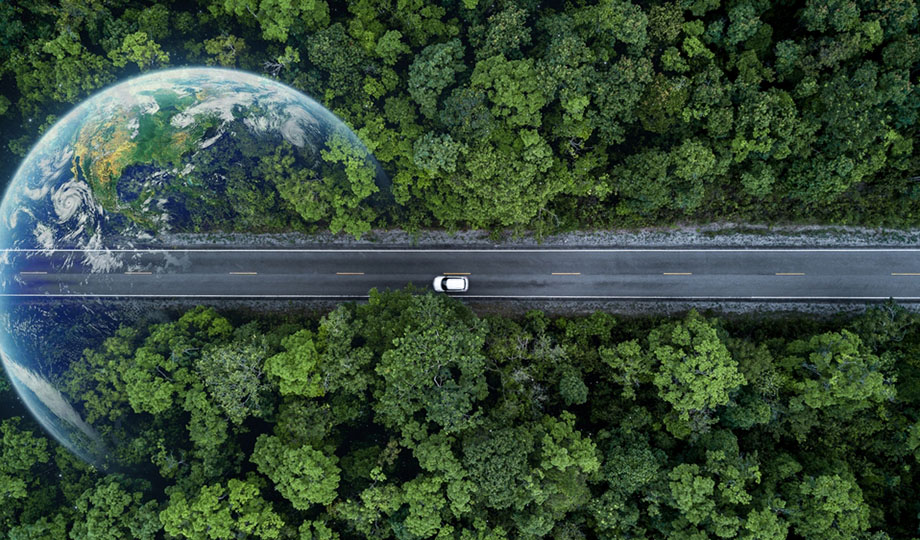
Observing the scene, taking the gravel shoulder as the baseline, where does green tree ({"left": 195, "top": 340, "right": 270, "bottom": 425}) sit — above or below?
below

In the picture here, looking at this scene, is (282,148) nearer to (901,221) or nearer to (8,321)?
(8,321)

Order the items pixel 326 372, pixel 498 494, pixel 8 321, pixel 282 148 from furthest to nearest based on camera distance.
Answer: pixel 8 321
pixel 282 148
pixel 326 372
pixel 498 494

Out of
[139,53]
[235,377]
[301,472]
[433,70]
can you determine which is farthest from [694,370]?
[139,53]

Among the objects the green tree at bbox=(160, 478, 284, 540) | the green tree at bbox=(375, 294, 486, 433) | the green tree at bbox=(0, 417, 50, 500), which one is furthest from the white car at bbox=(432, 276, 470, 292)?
the green tree at bbox=(0, 417, 50, 500)

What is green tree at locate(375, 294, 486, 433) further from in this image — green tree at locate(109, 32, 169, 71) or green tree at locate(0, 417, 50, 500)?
green tree at locate(109, 32, 169, 71)

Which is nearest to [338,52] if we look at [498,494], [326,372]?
[326,372]

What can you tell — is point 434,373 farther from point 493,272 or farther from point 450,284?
point 493,272
